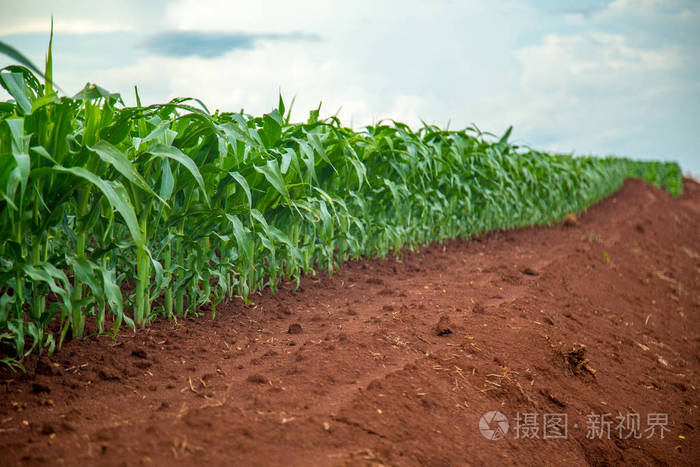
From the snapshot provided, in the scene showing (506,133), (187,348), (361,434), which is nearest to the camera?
(361,434)

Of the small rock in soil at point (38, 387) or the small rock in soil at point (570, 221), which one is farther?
the small rock in soil at point (570, 221)

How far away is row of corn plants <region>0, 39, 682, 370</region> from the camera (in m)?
1.79

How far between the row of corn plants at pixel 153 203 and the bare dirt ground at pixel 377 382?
0.75 ft

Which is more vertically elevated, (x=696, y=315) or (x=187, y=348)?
(x=187, y=348)

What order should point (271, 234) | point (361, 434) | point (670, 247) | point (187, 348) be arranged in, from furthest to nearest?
point (670, 247) → point (271, 234) → point (187, 348) → point (361, 434)

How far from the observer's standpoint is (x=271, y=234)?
261 cm

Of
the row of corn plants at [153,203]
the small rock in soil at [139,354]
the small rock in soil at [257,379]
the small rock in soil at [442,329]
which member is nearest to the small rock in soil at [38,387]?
the row of corn plants at [153,203]

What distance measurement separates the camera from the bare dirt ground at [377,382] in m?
1.53

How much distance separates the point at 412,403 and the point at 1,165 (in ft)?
5.23

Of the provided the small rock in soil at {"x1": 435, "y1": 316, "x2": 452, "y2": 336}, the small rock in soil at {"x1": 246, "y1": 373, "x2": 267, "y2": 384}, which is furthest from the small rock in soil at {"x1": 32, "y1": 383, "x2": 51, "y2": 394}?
the small rock in soil at {"x1": 435, "y1": 316, "x2": 452, "y2": 336}

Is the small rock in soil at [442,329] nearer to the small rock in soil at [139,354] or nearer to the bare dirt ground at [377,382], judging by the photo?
the bare dirt ground at [377,382]

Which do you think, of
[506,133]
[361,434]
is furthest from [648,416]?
[506,133]

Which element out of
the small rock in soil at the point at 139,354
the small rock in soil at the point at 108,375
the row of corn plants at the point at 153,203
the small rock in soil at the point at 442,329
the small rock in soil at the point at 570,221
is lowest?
the small rock in soil at the point at 570,221

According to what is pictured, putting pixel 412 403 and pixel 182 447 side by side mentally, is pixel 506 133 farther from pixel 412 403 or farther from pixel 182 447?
pixel 182 447
